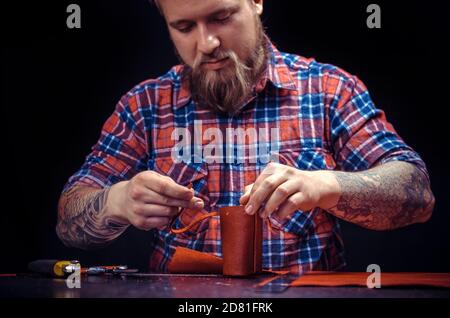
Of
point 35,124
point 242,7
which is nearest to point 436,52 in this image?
point 242,7

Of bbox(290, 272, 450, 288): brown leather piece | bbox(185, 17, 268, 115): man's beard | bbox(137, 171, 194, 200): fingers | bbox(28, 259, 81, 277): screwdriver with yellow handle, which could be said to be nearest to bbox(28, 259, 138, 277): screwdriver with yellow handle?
bbox(28, 259, 81, 277): screwdriver with yellow handle

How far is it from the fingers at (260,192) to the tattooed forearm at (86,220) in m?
0.60

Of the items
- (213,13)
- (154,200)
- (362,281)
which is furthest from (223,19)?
(362,281)

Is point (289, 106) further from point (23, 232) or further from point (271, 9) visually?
point (23, 232)

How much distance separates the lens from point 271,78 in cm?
208

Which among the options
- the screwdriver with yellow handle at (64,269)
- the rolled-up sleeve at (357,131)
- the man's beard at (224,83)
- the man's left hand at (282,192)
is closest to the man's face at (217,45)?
the man's beard at (224,83)

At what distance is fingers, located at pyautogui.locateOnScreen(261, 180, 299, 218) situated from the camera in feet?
4.61

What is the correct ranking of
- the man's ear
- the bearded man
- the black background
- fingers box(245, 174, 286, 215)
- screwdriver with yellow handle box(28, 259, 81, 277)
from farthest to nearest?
1. the black background
2. the man's ear
3. the bearded man
4. screwdriver with yellow handle box(28, 259, 81, 277)
5. fingers box(245, 174, 286, 215)

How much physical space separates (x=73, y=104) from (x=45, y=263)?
41.7 inches

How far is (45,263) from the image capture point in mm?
1533

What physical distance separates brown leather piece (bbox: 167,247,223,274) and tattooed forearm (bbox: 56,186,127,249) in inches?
14.7

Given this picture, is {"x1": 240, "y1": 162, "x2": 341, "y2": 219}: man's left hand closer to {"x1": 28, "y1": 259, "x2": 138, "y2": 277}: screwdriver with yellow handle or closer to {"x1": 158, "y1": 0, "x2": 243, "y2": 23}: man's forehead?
{"x1": 28, "y1": 259, "x2": 138, "y2": 277}: screwdriver with yellow handle

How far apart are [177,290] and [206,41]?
101 cm

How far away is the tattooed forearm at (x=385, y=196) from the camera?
170 cm
